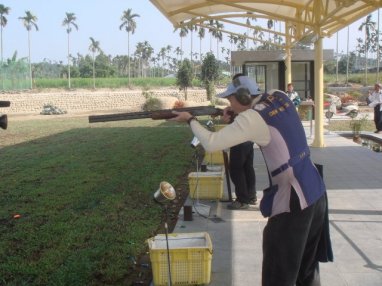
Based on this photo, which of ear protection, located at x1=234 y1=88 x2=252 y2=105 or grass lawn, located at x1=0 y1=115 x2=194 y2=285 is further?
grass lawn, located at x1=0 y1=115 x2=194 y2=285

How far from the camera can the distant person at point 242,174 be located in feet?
21.4

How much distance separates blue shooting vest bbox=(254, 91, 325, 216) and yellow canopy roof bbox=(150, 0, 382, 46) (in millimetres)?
6182

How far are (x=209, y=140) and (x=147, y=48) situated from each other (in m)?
108

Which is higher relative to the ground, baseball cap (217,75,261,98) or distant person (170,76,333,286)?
baseball cap (217,75,261,98)

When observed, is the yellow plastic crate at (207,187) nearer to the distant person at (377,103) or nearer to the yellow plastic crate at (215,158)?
the yellow plastic crate at (215,158)

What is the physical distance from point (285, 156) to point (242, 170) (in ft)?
12.5

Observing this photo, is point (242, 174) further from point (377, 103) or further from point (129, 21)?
point (129, 21)

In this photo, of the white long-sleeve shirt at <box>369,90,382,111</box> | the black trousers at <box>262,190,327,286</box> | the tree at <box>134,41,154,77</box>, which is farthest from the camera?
the tree at <box>134,41,154,77</box>

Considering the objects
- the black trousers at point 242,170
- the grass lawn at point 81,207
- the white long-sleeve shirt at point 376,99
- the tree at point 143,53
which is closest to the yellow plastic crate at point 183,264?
the grass lawn at point 81,207

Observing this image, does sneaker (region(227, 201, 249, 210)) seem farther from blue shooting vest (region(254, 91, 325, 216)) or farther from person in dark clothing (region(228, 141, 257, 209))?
blue shooting vest (region(254, 91, 325, 216))

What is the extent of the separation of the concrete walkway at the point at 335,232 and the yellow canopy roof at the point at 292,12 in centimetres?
309

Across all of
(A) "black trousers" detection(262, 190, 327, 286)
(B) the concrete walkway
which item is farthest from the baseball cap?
(B) the concrete walkway

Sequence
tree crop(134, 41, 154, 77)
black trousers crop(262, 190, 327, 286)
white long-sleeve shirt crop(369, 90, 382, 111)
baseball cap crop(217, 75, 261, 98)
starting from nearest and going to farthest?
1. black trousers crop(262, 190, 327, 286)
2. baseball cap crop(217, 75, 261, 98)
3. white long-sleeve shirt crop(369, 90, 382, 111)
4. tree crop(134, 41, 154, 77)

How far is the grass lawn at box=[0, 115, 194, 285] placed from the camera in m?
4.66
